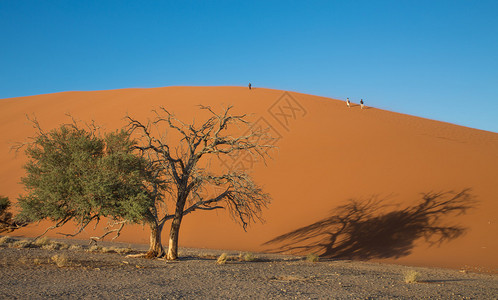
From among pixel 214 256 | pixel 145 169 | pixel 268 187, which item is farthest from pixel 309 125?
pixel 145 169

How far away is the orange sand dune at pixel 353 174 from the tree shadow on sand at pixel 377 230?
0.36ft

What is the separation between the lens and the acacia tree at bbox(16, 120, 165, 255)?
1038cm

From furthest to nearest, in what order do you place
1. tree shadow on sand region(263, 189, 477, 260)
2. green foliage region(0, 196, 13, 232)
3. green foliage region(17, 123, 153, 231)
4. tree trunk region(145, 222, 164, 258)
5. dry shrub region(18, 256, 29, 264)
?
green foliage region(0, 196, 13, 232), tree shadow on sand region(263, 189, 477, 260), tree trunk region(145, 222, 164, 258), green foliage region(17, 123, 153, 231), dry shrub region(18, 256, 29, 264)

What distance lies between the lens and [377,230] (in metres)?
16.4

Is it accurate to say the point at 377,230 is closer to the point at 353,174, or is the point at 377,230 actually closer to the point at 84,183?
the point at 353,174

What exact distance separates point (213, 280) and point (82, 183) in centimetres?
453

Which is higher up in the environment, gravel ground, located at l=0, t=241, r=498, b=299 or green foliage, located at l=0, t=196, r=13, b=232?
green foliage, located at l=0, t=196, r=13, b=232

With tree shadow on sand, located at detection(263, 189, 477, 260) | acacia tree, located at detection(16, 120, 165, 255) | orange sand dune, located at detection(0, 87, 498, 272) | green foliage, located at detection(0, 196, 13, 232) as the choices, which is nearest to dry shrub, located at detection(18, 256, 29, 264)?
Answer: acacia tree, located at detection(16, 120, 165, 255)

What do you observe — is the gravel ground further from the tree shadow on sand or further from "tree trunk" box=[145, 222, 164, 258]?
the tree shadow on sand

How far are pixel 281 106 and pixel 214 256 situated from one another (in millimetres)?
25995

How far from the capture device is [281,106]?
38375 mm

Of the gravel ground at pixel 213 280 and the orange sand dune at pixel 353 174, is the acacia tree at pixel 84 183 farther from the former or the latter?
the orange sand dune at pixel 353 174

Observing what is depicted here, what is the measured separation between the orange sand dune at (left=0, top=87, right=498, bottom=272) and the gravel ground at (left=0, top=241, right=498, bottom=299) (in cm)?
357

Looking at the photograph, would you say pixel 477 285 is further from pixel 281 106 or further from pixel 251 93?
pixel 251 93
